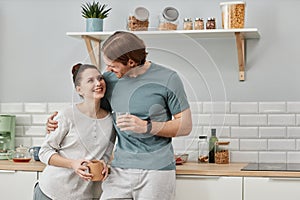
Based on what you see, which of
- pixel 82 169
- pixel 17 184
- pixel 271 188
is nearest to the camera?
pixel 82 169

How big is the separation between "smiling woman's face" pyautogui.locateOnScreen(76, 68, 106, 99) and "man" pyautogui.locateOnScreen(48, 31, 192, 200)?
0.12 ft

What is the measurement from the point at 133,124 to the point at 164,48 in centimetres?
124

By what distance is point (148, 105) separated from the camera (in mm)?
2783

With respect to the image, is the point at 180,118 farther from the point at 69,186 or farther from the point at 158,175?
the point at 69,186

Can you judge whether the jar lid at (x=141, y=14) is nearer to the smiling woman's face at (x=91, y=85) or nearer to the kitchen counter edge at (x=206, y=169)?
the smiling woman's face at (x=91, y=85)

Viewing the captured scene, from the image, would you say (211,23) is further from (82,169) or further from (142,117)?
(82,169)

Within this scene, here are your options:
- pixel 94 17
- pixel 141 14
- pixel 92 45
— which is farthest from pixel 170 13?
pixel 92 45

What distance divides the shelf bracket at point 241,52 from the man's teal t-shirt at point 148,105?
0.86 meters

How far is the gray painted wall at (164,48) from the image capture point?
149 inches

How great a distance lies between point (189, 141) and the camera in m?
3.17

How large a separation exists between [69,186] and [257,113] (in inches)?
51.6

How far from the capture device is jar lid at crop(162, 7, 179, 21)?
3.59m

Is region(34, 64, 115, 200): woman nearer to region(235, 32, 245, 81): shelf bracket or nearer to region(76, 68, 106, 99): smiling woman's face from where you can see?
region(76, 68, 106, 99): smiling woman's face

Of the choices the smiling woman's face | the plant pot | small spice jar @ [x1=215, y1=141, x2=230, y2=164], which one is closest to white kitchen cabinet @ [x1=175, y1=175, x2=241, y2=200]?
small spice jar @ [x1=215, y1=141, x2=230, y2=164]
